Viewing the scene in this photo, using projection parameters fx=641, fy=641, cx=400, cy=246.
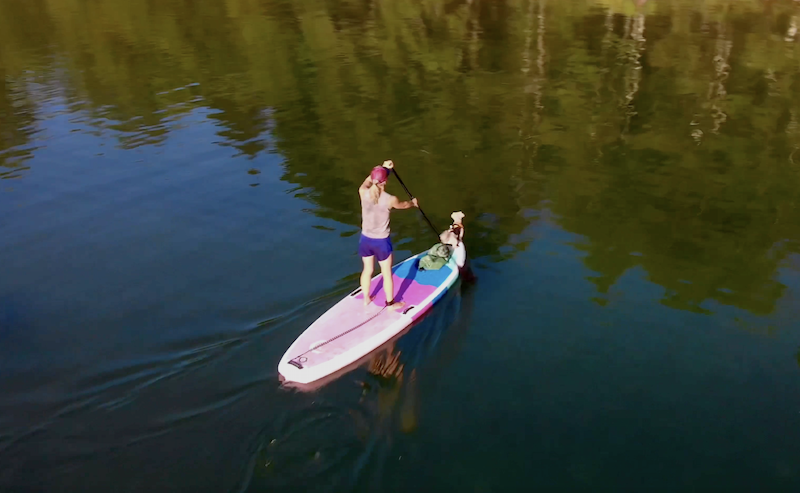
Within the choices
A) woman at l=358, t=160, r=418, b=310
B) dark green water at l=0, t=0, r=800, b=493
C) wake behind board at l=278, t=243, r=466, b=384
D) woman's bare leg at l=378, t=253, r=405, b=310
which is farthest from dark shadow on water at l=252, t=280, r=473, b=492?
woman at l=358, t=160, r=418, b=310

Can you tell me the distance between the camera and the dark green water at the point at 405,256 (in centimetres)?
857

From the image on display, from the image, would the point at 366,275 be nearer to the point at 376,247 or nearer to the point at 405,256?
the point at 376,247

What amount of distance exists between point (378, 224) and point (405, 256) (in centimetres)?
352

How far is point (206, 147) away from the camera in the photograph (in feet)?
71.1

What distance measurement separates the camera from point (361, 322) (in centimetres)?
1099

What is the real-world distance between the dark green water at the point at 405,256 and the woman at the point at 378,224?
1048 mm

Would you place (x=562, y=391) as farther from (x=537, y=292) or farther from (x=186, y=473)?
(x=186, y=473)

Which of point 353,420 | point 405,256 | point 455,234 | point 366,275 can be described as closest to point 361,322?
point 366,275

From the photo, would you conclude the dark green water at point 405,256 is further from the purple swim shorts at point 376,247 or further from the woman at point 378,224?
the purple swim shorts at point 376,247

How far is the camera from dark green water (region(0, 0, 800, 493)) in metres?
8.57

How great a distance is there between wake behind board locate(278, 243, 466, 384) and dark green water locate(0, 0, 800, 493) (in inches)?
12.6

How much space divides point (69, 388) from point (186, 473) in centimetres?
298

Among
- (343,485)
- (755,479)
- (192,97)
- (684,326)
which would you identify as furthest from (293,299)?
(192,97)

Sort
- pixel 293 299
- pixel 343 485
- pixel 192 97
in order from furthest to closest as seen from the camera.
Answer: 1. pixel 192 97
2. pixel 293 299
3. pixel 343 485
